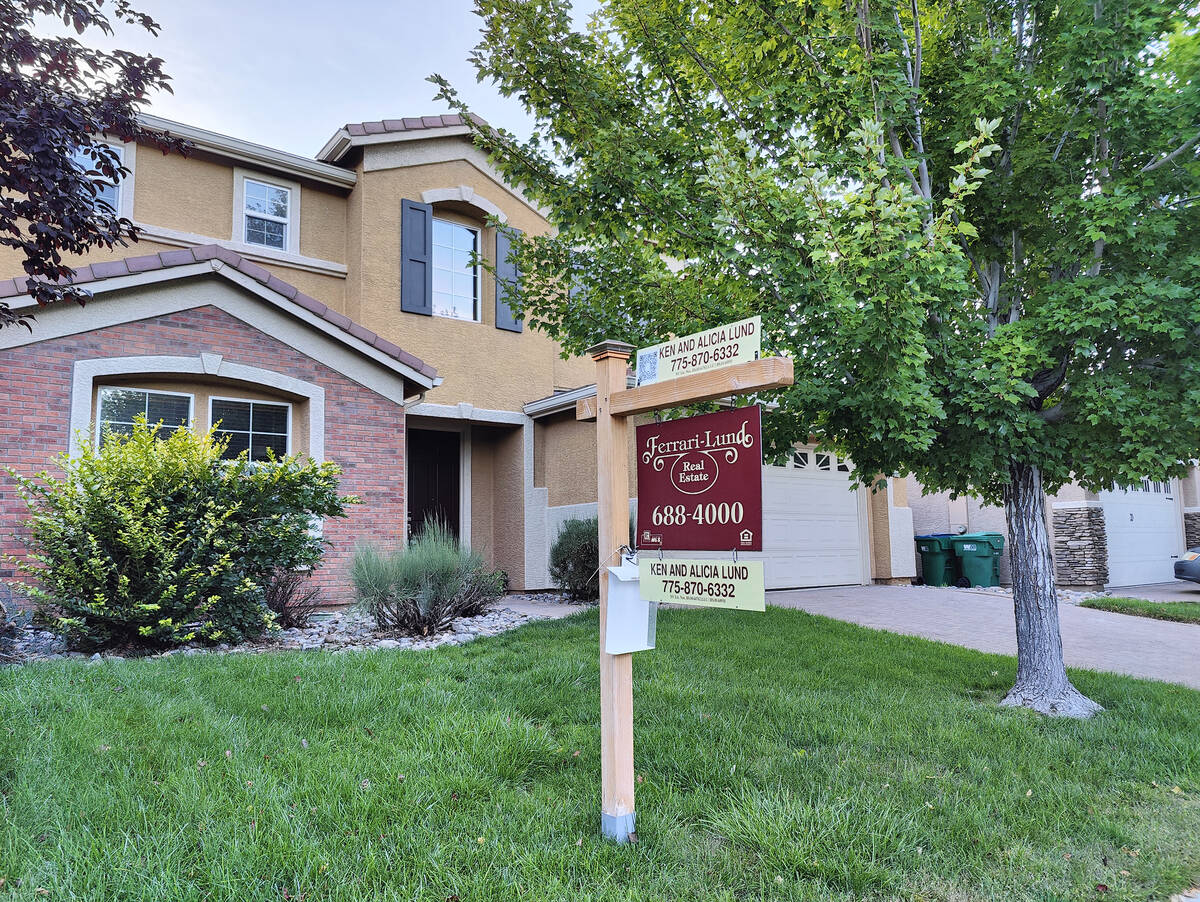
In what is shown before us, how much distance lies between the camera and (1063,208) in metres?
4.99

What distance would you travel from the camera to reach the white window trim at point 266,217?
11188 mm

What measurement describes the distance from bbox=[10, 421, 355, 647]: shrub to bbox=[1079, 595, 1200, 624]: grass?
11.0 m

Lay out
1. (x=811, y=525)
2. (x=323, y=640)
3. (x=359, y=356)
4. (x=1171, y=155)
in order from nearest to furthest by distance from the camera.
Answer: (x=1171, y=155), (x=323, y=640), (x=359, y=356), (x=811, y=525)

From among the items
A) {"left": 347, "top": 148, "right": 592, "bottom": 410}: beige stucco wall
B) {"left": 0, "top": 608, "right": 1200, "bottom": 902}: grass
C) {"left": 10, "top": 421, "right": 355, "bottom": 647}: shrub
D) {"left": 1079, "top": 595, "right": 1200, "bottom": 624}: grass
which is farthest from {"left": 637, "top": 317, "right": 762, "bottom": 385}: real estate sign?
{"left": 1079, "top": 595, "right": 1200, "bottom": 624}: grass

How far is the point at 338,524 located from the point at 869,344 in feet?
24.2

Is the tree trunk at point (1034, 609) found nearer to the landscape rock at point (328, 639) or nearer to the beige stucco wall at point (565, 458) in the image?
the landscape rock at point (328, 639)

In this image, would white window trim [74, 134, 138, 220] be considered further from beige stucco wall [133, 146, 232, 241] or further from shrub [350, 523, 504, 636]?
shrub [350, 523, 504, 636]

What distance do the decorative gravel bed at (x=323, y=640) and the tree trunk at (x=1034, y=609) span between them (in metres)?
4.91

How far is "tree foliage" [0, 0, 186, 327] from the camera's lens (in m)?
3.68

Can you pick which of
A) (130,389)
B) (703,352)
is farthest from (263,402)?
(703,352)

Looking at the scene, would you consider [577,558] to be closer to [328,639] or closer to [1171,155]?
[328,639]

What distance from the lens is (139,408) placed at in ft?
28.8

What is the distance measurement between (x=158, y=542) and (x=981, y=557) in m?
13.0

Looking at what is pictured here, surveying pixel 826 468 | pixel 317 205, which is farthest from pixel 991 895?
pixel 317 205
